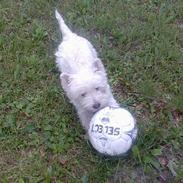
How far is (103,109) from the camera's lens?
4320mm

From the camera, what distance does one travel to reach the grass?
4316mm

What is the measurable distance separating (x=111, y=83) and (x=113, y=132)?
3.76 ft

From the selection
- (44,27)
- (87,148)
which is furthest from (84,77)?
(44,27)

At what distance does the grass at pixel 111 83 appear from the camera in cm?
432

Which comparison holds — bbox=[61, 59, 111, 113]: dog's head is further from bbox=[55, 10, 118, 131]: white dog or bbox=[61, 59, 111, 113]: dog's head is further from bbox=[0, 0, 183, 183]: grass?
bbox=[0, 0, 183, 183]: grass

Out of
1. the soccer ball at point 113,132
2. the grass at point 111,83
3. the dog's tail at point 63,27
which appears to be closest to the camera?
the soccer ball at point 113,132

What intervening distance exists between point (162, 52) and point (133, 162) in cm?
165

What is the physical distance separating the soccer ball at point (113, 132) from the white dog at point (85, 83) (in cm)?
15

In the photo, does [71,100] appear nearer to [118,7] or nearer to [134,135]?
[134,135]

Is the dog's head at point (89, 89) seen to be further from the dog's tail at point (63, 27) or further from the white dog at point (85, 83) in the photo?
the dog's tail at point (63, 27)

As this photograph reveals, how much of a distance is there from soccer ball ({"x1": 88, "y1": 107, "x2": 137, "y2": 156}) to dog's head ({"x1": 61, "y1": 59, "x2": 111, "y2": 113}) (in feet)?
0.39

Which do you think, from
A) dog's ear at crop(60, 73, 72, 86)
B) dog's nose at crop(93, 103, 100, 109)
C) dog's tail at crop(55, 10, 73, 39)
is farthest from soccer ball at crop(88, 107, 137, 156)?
dog's tail at crop(55, 10, 73, 39)

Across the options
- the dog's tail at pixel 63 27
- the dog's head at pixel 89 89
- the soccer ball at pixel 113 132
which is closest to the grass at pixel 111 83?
the soccer ball at pixel 113 132

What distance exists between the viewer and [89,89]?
14.2ft
